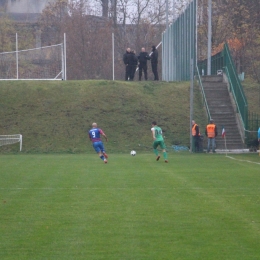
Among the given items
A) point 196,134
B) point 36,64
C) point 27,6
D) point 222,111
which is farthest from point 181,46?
point 27,6

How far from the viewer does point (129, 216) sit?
38.6ft

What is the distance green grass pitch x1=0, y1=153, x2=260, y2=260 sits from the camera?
9.08 metres

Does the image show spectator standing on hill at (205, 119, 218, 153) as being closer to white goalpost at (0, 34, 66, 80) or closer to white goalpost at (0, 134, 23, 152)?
white goalpost at (0, 134, 23, 152)

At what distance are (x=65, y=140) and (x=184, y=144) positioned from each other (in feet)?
22.9

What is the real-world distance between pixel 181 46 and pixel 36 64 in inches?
405

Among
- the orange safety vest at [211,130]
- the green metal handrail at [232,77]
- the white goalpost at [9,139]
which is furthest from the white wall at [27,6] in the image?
the orange safety vest at [211,130]

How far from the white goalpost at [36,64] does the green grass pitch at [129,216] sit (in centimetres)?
2314

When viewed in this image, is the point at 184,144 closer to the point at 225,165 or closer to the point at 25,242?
the point at 225,165

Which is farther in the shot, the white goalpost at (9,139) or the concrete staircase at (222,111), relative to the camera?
the white goalpost at (9,139)

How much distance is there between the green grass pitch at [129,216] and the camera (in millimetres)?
9078

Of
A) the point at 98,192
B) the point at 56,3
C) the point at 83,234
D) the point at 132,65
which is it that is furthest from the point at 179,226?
the point at 56,3

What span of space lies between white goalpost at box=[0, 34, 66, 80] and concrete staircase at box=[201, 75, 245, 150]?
32.5 ft

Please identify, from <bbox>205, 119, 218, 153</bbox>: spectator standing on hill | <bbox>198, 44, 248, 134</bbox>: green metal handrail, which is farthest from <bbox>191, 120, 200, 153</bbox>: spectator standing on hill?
<bbox>198, 44, 248, 134</bbox>: green metal handrail

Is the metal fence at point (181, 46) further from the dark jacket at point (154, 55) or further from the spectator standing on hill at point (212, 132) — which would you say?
the spectator standing on hill at point (212, 132)
